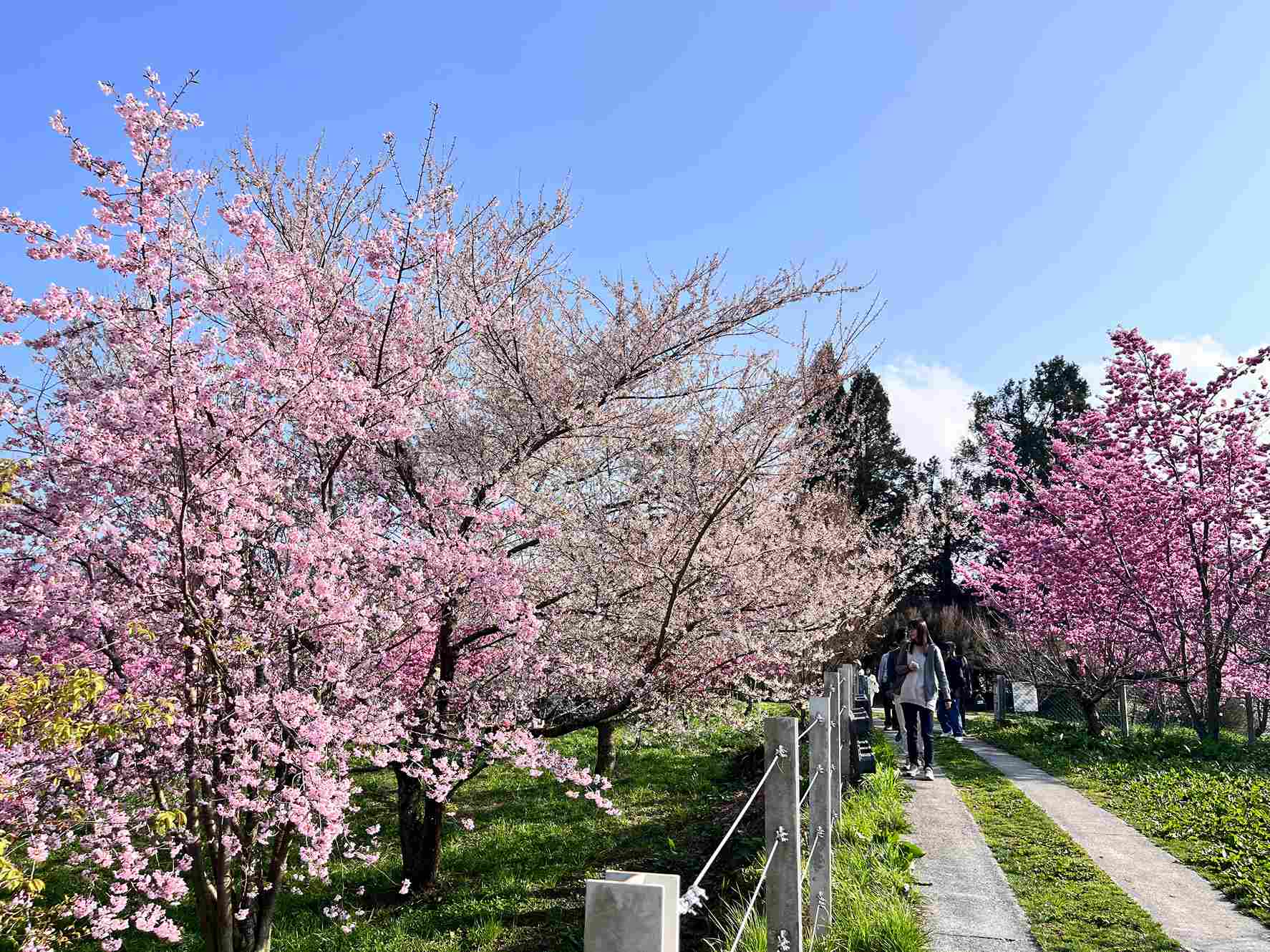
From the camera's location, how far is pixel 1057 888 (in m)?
5.42

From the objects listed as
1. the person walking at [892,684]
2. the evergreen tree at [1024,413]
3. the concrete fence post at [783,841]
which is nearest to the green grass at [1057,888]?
the person walking at [892,684]

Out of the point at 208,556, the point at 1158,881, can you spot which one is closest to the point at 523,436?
the point at 208,556

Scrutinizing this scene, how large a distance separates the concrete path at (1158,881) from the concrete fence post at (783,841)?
2.44 metres

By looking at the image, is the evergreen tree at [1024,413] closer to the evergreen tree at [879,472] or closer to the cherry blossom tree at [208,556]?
the evergreen tree at [879,472]

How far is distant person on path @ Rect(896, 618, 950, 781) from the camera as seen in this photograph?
29.1ft

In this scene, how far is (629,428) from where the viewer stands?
7.55 metres

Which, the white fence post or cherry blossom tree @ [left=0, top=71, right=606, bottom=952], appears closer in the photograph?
the white fence post

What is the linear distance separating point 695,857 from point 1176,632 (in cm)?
1124

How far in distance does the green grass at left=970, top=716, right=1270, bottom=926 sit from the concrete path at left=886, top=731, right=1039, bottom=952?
54.4 inches

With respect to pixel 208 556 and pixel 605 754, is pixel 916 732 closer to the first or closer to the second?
pixel 605 754

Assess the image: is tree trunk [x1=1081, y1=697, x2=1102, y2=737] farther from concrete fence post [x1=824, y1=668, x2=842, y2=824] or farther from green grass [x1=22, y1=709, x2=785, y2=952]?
concrete fence post [x1=824, y1=668, x2=842, y2=824]

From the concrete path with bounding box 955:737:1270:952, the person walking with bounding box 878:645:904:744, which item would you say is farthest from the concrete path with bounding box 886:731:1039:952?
the person walking with bounding box 878:645:904:744

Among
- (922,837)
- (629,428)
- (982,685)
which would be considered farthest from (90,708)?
(982,685)

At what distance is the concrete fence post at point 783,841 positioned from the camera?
3.47 m
